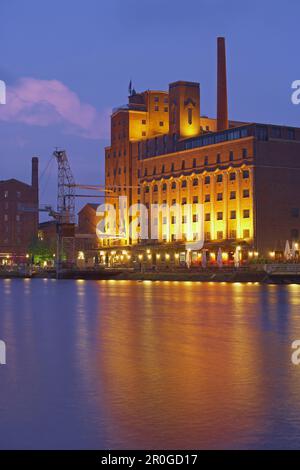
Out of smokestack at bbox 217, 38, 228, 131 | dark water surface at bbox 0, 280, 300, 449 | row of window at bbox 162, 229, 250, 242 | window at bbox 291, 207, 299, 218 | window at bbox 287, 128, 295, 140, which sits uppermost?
smokestack at bbox 217, 38, 228, 131

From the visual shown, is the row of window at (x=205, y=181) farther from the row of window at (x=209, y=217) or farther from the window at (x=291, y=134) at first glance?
the window at (x=291, y=134)

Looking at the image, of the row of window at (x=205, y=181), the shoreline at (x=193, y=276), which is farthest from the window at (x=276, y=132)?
the shoreline at (x=193, y=276)

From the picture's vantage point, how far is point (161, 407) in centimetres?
1453

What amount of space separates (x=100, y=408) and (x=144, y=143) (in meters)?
130

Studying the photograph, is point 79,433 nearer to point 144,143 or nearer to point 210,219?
point 210,219

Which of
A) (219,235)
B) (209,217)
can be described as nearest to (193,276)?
(219,235)

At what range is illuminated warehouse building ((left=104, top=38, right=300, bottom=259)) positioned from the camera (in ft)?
363

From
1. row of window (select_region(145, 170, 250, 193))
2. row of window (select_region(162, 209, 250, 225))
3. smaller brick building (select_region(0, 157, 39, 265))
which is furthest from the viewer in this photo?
smaller brick building (select_region(0, 157, 39, 265))

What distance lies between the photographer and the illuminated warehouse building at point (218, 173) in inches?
4358

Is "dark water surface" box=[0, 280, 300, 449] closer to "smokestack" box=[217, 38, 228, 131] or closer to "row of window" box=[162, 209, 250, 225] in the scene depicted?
"row of window" box=[162, 209, 250, 225]

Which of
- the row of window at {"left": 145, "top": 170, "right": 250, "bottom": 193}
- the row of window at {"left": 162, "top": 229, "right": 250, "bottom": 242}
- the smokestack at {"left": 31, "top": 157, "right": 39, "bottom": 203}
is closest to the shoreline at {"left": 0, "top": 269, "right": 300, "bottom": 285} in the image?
the row of window at {"left": 162, "top": 229, "right": 250, "bottom": 242}

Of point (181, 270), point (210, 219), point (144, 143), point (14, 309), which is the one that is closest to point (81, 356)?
point (14, 309)

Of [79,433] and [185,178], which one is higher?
[185,178]

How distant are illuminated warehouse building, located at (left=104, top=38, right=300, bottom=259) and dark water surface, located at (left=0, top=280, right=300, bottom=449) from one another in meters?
78.8
